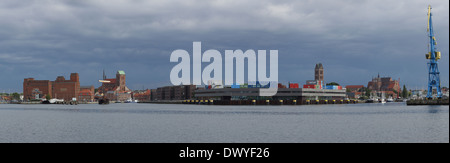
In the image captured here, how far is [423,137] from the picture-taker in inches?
1859

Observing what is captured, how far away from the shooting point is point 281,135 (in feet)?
164
